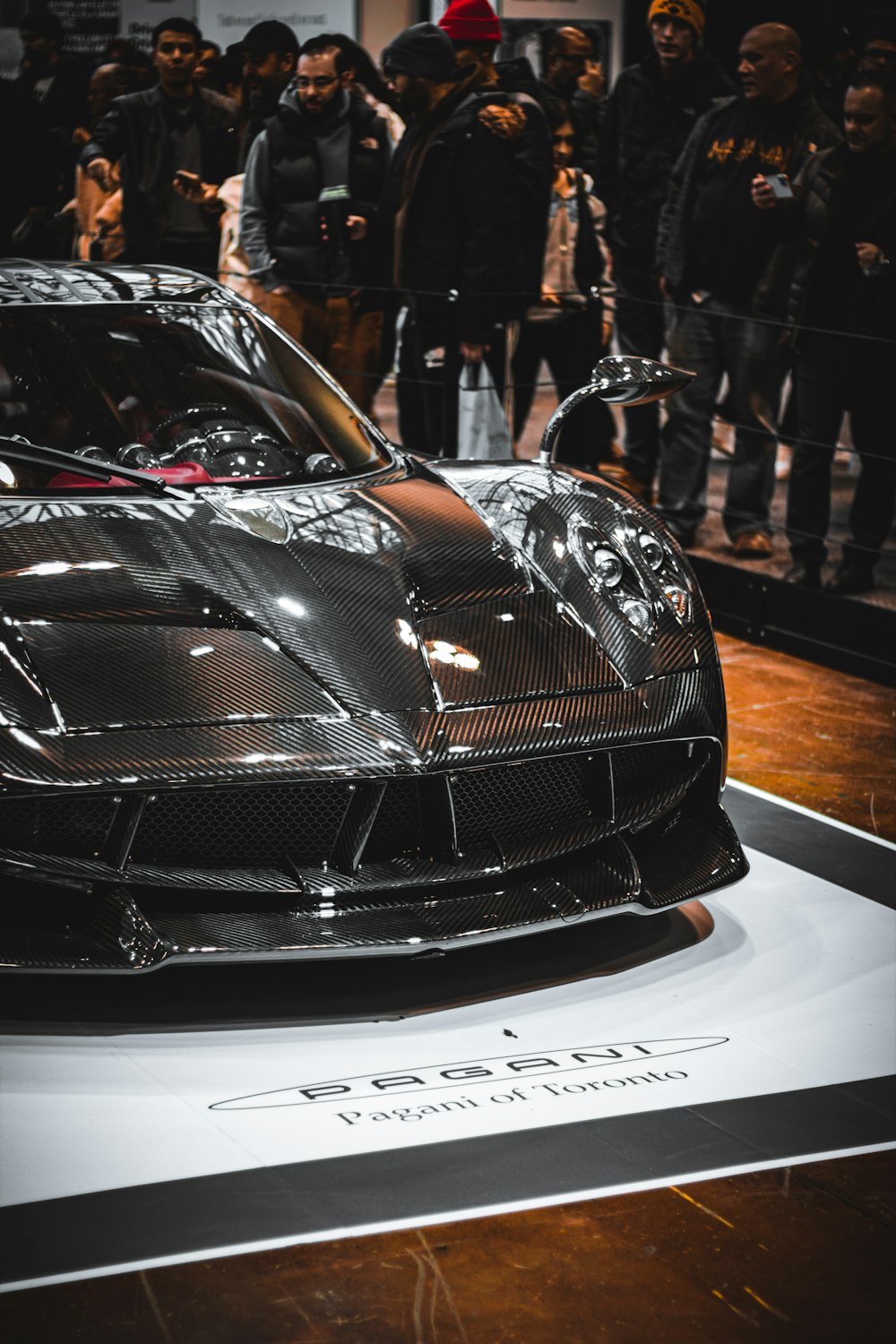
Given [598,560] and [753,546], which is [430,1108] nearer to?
[598,560]

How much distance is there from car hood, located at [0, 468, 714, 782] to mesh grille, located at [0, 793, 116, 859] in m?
0.09

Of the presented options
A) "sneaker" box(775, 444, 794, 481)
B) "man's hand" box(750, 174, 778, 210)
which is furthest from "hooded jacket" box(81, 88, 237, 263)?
"sneaker" box(775, 444, 794, 481)

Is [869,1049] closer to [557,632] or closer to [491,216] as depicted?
[557,632]

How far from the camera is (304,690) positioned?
3049mm

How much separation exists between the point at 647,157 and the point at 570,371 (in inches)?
38.7

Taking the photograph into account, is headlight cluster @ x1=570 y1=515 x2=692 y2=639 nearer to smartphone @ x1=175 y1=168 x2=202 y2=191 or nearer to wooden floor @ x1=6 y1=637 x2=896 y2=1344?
wooden floor @ x1=6 y1=637 x2=896 y2=1344

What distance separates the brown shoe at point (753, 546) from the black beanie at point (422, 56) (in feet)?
7.27

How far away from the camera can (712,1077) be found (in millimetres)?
2977

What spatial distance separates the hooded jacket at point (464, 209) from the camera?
6.85 m

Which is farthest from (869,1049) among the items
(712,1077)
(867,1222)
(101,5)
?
(101,5)

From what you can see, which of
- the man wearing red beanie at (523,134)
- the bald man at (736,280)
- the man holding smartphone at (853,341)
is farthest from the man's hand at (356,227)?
the man holding smartphone at (853,341)

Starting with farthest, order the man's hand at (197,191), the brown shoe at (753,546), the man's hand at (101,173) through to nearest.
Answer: the man's hand at (101,173) < the man's hand at (197,191) < the brown shoe at (753,546)

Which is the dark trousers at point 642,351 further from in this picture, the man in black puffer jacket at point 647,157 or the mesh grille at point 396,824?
the mesh grille at point 396,824

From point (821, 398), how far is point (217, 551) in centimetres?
348
